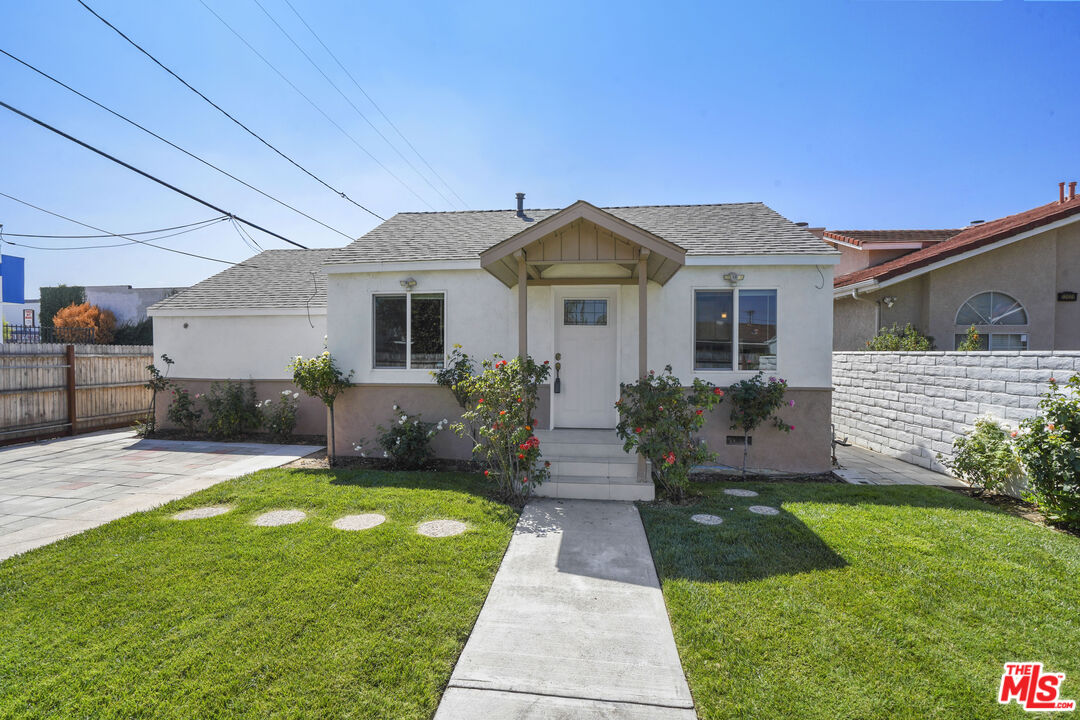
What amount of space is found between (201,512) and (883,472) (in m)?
9.19

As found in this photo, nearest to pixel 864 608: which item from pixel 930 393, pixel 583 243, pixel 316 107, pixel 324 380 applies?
pixel 583 243

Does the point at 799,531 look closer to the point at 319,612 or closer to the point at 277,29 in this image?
the point at 319,612

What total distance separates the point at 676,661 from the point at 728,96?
978 cm

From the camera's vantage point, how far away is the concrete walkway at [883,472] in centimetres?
650

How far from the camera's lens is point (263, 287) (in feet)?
36.9

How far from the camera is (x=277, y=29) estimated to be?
27.0 ft

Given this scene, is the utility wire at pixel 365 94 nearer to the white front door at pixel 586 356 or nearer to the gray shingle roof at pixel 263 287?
the gray shingle roof at pixel 263 287

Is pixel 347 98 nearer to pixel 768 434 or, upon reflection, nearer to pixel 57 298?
pixel 768 434

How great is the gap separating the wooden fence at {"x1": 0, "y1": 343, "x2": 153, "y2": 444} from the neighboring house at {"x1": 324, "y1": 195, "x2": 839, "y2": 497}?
7.19m

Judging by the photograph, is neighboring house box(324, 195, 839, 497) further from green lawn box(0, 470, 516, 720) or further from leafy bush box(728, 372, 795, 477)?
green lawn box(0, 470, 516, 720)

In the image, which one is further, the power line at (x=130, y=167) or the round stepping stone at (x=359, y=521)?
the power line at (x=130, y=167)

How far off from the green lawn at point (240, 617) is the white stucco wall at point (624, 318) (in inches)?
126

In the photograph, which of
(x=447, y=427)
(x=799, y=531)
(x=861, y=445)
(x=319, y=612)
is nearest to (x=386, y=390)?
(x=447, y=427)

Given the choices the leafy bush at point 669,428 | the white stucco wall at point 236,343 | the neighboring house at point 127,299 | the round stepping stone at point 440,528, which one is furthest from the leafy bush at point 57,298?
the leafy bush at point 669,428
